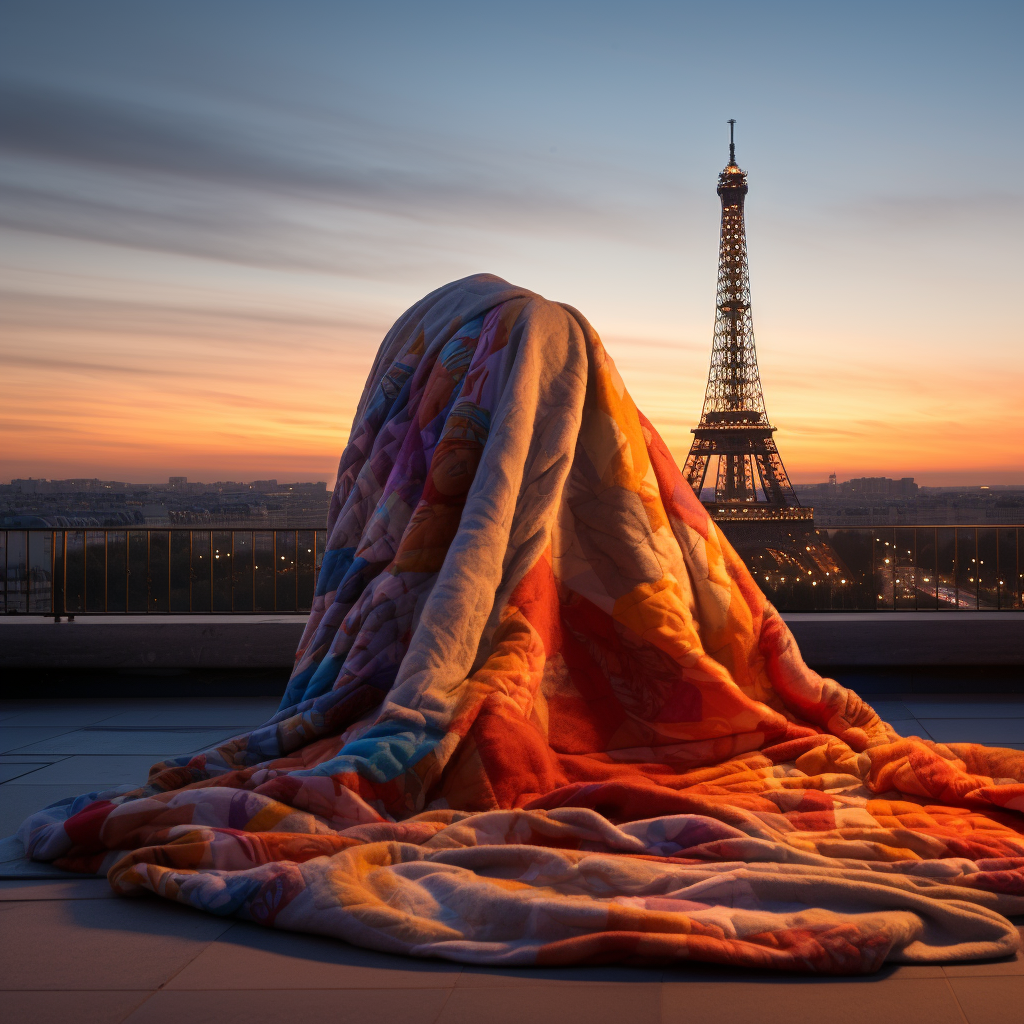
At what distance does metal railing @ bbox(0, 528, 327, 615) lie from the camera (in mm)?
4574

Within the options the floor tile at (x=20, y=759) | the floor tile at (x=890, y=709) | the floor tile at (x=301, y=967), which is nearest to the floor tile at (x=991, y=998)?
the floor tile at (x=301, y=967)

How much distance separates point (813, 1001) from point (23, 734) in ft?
10.1

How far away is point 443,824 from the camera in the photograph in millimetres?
1796

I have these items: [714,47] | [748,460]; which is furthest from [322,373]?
[748,460]

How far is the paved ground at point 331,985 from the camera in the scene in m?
1.18

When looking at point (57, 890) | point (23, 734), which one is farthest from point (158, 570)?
point (57, 890)

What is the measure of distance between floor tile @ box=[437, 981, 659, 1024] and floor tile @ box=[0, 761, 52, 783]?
1.99 m

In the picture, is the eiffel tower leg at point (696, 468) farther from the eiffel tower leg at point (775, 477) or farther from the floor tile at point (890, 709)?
the floor tile at point (890, 709)

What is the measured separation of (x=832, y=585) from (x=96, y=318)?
732cm

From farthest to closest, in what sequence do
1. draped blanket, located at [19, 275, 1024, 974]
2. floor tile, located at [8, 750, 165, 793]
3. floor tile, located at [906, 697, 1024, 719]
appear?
1. floor tile, located at [906, 697, 1024, 719]
2. floor tile, located at [8, 750, 165, 793]
3. draped blanket, located at [19, 275, 1024, 974]

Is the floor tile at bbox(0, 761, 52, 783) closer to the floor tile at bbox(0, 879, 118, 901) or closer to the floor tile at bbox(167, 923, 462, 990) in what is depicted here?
the floor tile at bbox(0, 879, 118, 901)

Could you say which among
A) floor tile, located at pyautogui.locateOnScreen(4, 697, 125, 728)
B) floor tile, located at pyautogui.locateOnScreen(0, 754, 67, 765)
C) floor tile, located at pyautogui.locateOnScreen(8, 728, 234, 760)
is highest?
floor tile, located at pyautogui.locateOnScreen(0, 754, 67, 765)

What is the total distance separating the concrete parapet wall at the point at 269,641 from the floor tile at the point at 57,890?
2.29m

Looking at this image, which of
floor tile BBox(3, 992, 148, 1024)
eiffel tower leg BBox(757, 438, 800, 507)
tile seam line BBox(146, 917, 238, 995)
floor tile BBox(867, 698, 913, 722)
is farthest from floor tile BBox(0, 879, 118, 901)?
eiffel tower leg BBox(757, 438, 800, 507)
